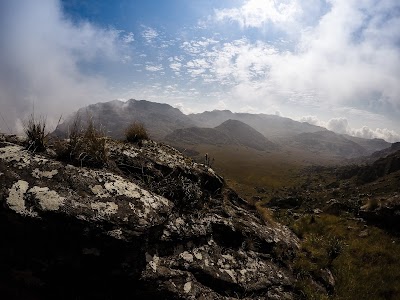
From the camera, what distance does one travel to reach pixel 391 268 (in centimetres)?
1109

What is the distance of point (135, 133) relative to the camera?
1218 cm

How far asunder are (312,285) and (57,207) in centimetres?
874

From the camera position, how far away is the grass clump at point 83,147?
337 inches

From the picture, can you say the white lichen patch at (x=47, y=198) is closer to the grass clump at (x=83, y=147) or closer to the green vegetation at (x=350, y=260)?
the grass clump at (x=83, y=147)

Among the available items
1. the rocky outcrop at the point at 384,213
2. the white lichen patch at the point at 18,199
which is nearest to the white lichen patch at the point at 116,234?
the white lichen patch at the point at 18,199

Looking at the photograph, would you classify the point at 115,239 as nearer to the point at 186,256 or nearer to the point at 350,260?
the point at 186,256

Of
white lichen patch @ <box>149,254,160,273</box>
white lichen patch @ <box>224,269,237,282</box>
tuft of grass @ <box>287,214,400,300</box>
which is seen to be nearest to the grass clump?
white lichen patch @ <box>149,254,160,273</box>

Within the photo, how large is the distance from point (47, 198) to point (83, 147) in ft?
7.88

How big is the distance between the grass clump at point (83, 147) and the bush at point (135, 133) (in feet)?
8.52

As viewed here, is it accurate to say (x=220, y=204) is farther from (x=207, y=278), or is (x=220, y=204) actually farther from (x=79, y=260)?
(x=79, y=260)

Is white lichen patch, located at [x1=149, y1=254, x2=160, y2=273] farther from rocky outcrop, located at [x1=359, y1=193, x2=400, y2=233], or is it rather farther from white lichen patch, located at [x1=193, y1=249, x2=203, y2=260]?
rocky outcrop, located at [x1=359, y1=193, x2=400, y2=233]

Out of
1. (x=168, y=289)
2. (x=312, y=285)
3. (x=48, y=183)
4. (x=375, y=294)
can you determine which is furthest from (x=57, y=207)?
(x=375, y=294)

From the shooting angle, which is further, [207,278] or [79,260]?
[207,278]

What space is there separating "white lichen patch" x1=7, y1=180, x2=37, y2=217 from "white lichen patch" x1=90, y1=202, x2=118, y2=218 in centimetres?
133
